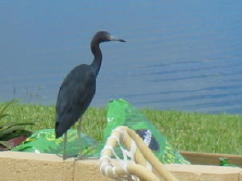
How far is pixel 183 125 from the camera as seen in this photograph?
8.51 m

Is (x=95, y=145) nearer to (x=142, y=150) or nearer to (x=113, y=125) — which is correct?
(x=113, y=125)

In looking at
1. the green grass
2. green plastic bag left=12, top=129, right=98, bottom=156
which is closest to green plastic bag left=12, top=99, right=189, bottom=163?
green plastic bag left=12, top=129, right=98, bottom=156

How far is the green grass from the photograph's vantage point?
7293 millimetres

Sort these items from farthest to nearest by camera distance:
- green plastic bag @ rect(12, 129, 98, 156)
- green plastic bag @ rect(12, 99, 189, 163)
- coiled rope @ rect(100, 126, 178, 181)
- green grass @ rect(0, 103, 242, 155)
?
green grass @ rect(0, 103, 242, 155) < green plastic bag @ rect(12, 129, 98, 156) < green plastic bag @ rect(12, 99, 189, 163) < coiled rope @ rect(100, 126, 178, 181)

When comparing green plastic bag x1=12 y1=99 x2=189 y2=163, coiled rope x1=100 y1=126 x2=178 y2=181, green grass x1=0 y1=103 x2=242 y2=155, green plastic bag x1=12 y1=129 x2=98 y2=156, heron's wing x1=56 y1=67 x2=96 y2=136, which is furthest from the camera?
green grass x1=0 y1=103 x2=242 y2=155

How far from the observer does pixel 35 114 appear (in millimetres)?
9109

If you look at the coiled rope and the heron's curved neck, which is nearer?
the coiled rope

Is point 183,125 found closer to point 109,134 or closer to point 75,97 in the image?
point 109,134

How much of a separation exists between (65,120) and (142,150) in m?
1.42

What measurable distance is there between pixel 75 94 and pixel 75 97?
2 centimetres

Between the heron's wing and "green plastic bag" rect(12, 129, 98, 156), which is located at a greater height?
the heron's wing

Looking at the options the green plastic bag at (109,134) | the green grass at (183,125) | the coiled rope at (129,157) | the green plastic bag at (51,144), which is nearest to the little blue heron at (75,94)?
the green plastic bag at (109,134)

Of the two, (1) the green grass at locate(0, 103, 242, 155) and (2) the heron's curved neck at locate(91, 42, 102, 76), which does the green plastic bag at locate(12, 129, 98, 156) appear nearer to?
(2) the heron's curved neck at locate(91, 42, 102, 76)

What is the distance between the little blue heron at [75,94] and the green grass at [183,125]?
319 centimetres
